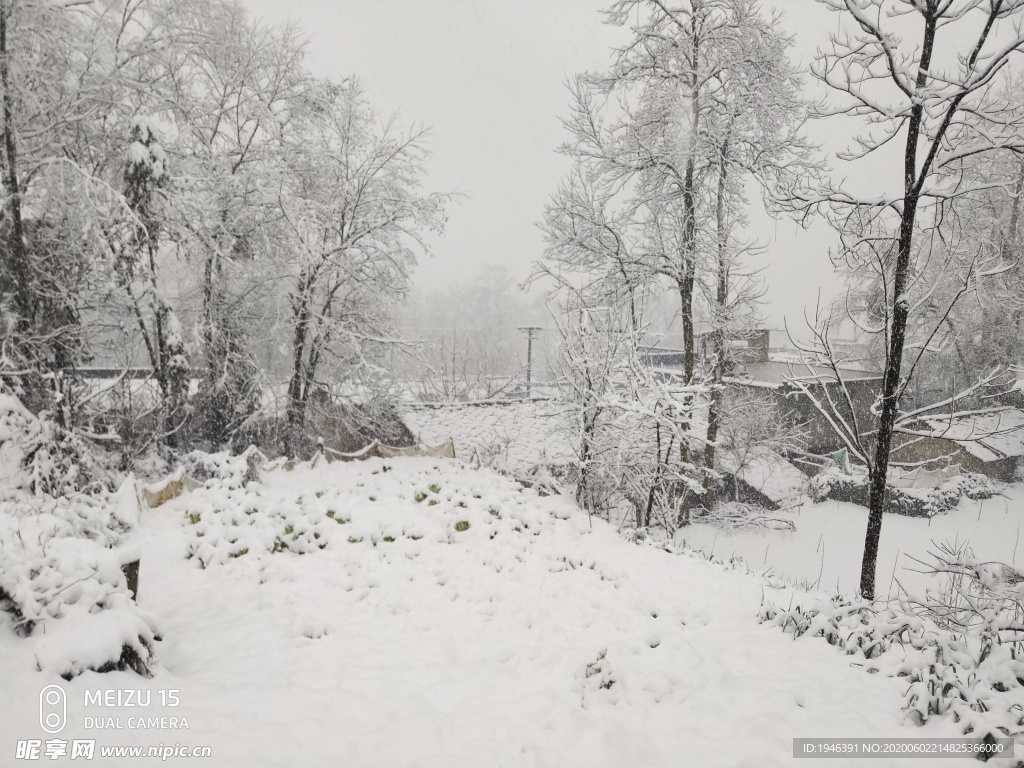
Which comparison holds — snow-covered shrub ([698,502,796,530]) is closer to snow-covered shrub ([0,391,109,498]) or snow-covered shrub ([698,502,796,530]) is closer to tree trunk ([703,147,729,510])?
tree trunk ([703,147,729,510])

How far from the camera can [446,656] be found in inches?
184

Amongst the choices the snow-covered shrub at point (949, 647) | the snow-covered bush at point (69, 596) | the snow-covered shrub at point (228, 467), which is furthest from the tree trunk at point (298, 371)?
the snow-covered shrub at point (949, 647)

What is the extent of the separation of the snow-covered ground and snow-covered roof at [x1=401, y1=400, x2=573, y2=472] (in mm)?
6654

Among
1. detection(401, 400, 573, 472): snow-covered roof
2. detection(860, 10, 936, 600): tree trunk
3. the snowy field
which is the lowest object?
the snowy field

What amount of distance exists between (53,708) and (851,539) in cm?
1569

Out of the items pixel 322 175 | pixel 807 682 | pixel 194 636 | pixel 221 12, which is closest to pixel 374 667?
pixel 194 636

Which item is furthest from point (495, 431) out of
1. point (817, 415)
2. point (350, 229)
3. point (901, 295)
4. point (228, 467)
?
point (817, 415)

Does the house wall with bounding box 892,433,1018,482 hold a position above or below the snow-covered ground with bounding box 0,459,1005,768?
below

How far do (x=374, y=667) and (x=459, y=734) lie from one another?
1.17 meters

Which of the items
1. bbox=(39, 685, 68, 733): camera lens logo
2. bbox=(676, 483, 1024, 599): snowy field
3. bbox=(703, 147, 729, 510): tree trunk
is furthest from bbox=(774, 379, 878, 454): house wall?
bbox=(39, 685, 68, 733): camera lens logo

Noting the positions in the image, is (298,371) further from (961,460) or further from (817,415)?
(961,460)

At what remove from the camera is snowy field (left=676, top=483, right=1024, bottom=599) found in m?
11.5

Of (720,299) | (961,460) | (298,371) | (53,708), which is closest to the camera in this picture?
(53,708)

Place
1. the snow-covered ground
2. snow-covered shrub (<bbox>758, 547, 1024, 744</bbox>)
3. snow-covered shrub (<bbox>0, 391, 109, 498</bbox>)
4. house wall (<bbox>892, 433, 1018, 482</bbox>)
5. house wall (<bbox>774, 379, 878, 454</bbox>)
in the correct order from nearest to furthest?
the snow-covered ground → snow-covered shrub (<bbox>758, 547, 1024, 744</bbox>) → snow-covered shrub (<bbox>0, 391, 109, 498</bbox>) → house wall (<bbox>892, 433, 1018, 482</bbox>) → house wall (<bbox>774, 379, 878, 454</bbox>)
